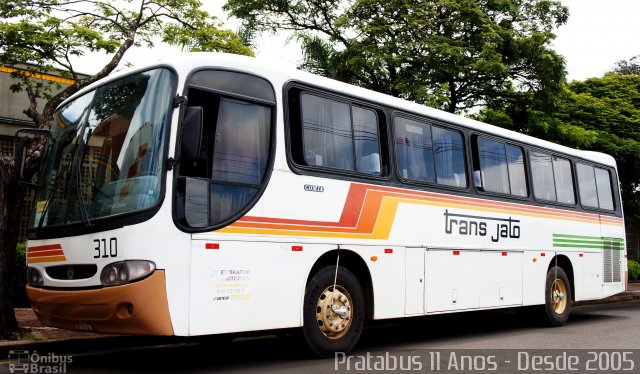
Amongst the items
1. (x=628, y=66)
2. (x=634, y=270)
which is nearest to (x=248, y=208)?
(x=634, y=270)

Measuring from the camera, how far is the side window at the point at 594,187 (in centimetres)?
1388

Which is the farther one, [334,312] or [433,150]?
[433,150]

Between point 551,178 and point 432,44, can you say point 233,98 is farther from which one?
point 432,44

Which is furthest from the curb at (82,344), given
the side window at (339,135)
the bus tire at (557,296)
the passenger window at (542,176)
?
the passenger window at (542,176)

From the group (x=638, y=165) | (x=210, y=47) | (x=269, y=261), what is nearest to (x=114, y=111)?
(x=269, y=261)

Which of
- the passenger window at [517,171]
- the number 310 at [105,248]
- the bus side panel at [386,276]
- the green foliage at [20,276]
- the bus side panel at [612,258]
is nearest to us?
the number 310 at [105,248]

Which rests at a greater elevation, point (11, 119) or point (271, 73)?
point (11, 119)

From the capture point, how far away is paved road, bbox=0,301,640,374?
764 cm

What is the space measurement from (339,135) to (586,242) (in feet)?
24.2

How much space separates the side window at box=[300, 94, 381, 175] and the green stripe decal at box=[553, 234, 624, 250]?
5.35 meters

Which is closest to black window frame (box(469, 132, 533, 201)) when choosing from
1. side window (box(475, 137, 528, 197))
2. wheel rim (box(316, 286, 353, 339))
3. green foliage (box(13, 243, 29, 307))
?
side window (box(475, 137, 528, 197))

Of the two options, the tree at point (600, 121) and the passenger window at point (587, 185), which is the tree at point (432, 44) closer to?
the tree at point (600, 121)

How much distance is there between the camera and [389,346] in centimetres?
952

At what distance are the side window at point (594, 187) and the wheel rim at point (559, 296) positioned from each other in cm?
196
